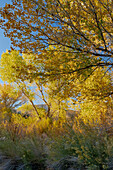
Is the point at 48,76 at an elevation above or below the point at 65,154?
above

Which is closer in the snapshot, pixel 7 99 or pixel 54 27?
pixel 54 27

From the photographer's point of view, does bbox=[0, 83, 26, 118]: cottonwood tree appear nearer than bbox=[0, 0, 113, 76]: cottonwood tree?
No

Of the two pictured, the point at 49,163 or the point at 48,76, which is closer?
the point at 49,163

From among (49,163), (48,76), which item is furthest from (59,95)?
(49,163)

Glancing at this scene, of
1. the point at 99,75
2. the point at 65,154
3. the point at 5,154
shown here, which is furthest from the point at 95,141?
the point at 99,75

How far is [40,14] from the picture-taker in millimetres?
3934

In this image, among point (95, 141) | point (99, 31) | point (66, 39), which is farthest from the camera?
point (66, 39)

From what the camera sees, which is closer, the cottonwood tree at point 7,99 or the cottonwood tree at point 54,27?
the cottonwood tree at point 54,27

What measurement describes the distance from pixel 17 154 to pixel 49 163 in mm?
1119

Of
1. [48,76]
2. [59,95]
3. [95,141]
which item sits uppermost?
[48,76]

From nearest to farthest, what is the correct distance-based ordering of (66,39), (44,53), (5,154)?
(66,39), (5,154), (44,53)

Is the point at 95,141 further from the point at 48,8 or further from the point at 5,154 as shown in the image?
the point at 48,8

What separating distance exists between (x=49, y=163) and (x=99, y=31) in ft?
10.5

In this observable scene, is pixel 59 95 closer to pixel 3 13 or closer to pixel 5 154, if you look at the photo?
pixel 5 154
